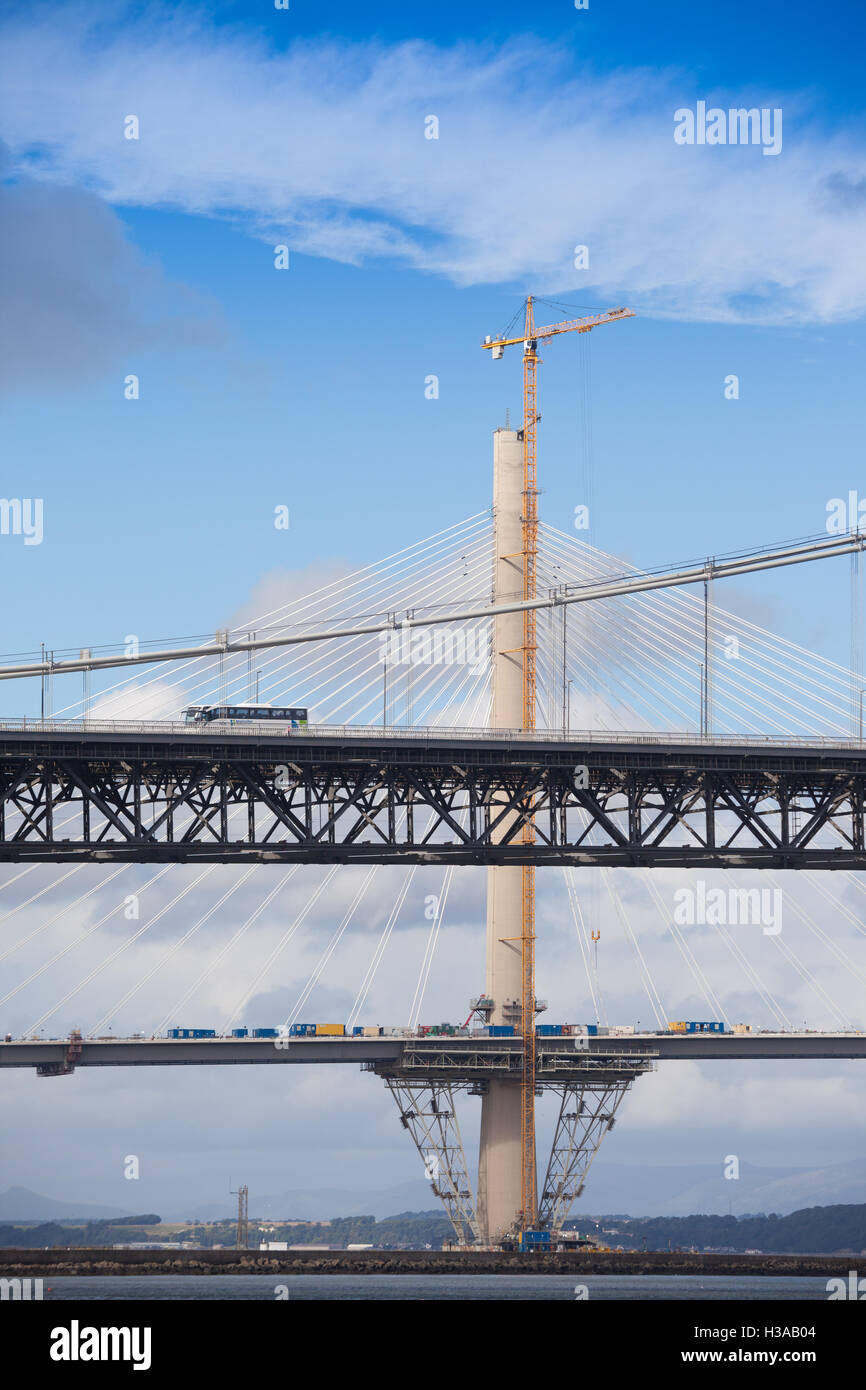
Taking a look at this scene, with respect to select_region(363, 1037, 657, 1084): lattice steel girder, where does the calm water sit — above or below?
below

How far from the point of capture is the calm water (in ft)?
280

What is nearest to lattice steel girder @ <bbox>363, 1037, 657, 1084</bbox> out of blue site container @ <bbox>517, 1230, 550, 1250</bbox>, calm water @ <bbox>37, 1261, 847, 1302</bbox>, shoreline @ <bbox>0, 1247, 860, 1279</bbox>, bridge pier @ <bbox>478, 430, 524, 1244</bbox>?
bridge pier @ <bbox>478, 430, 524, 1244</bbox>

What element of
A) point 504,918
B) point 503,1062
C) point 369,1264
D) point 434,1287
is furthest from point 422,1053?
point 434,1287

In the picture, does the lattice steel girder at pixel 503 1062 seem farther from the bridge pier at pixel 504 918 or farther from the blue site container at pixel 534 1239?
the blue site container at pixel 534 1239

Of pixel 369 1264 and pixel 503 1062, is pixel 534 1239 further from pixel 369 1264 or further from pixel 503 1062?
pixel 369 1264

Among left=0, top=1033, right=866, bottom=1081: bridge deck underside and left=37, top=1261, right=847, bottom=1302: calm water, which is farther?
left=0, top=1033, right=866, bottom=1081: bridge deck underside

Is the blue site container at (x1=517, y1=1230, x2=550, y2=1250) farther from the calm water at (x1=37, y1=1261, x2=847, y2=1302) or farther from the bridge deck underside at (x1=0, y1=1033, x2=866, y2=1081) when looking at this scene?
the bridge deck underside at (x1=0, y1=1033, x2=866, y2=1081)

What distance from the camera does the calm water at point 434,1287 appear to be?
85.2 metres

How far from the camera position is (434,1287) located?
98.3m

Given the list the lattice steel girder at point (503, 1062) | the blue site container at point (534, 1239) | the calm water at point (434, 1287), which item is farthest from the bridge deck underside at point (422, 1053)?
the calm water at point (434, 1287)

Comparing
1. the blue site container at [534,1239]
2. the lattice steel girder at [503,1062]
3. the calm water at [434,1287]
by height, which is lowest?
the calm water at [434,1287]
